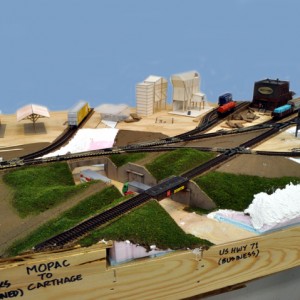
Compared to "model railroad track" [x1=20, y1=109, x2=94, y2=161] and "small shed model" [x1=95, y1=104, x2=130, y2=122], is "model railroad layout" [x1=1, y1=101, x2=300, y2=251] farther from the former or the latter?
"small shed model" [x1=95, y1=104, x2=130, y2=122]

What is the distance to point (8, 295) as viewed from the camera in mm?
21172

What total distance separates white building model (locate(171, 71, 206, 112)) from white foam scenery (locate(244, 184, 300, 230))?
28.8 meters

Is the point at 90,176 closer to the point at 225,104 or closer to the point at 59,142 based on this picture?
the point at 59,142

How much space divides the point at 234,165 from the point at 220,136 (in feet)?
35.3

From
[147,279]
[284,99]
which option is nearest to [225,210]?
[147,279]

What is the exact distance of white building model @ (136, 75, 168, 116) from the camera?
2076 inches

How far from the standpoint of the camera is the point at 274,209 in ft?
85.5

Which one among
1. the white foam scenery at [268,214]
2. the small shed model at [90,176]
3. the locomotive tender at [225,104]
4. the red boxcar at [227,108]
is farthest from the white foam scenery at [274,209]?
the locomotive tender at [225,104]

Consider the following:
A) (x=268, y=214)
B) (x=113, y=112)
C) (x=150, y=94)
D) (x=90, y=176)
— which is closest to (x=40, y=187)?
(x=90, y=176)

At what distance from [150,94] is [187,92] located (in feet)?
17.4

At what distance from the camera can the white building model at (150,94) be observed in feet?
173

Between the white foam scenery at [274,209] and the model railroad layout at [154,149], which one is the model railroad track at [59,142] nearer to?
the model railroad layout at [154,149]

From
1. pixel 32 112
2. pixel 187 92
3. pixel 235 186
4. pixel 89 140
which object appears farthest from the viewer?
pixel 187 92

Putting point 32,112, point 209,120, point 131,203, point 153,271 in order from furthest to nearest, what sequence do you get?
1. point 209,120
2. point 32,112
3. point 131,203
4. point 153,271
